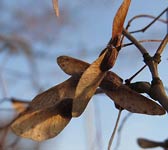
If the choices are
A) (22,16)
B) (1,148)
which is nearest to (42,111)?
(1,148)

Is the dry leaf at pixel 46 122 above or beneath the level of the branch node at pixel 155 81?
beneath

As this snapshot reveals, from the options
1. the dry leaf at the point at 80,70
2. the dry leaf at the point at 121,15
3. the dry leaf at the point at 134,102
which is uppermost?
the dry leaf at the point at 121,15

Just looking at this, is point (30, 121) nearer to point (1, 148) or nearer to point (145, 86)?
point (145, 86)

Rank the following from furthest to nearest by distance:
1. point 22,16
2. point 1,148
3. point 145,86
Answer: point 22,16 → point 1,148 → point 145,86

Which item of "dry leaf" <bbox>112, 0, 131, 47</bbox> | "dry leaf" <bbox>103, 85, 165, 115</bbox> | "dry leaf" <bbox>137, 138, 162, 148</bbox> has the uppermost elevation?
"dry leaf" <bbox>112, 0, 131, 47</bbox>
